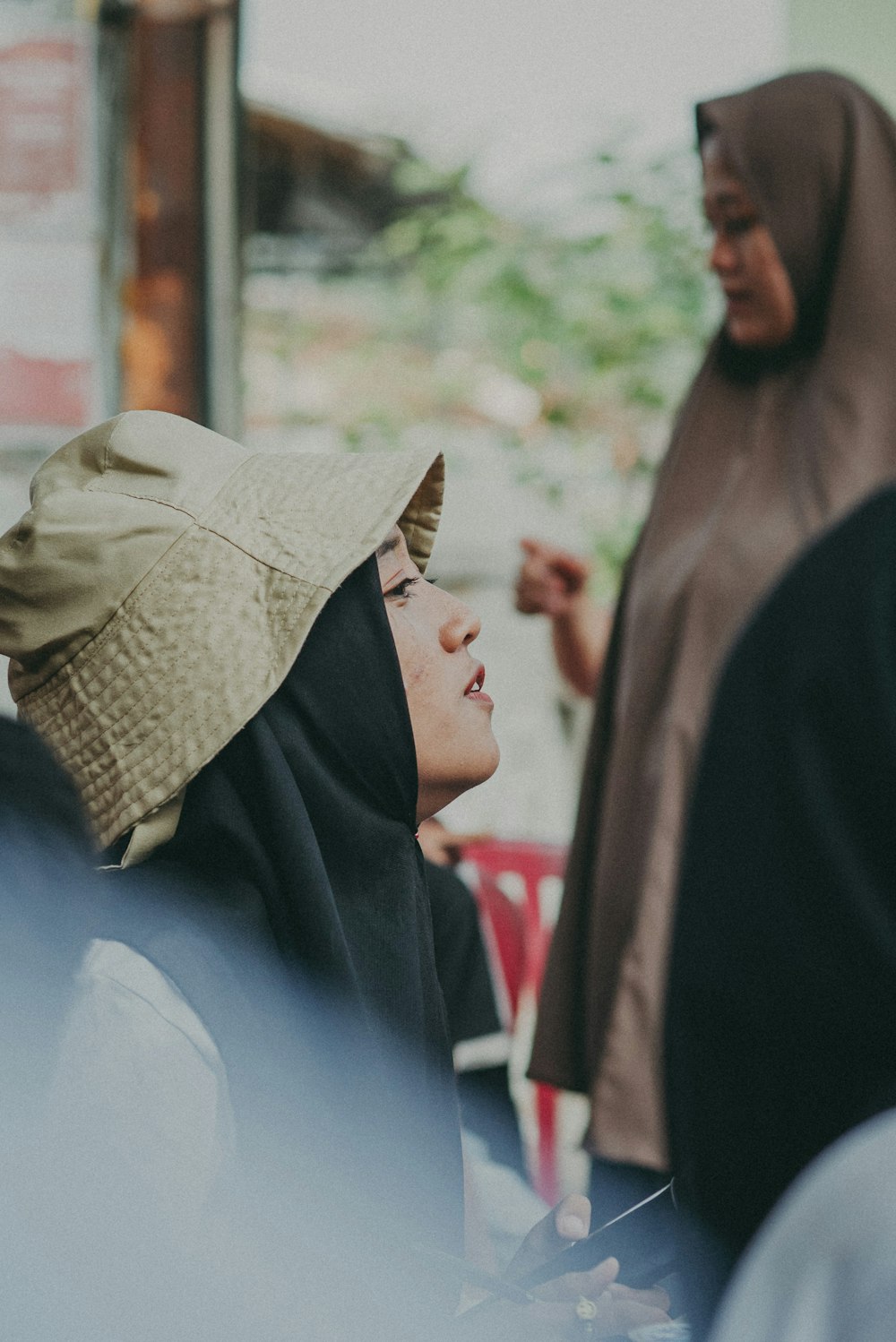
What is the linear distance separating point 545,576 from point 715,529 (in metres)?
0.58

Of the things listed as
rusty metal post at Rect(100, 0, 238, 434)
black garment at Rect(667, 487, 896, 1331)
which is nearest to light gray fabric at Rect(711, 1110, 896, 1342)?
black garment at Rect(667, 487, 896, 1331)

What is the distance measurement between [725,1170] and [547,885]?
2.52 metres

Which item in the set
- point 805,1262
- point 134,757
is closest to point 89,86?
point 134,757

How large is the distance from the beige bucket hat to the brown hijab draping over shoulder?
1027 millimetres

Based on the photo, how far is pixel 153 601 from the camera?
1342 millimetres

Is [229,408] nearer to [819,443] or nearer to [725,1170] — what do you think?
[819,443]

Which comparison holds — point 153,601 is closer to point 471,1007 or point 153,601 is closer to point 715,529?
point 471,1007

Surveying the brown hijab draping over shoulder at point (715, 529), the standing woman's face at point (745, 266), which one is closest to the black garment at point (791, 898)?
the brown hijab draping over shoulder at point (715, 529)

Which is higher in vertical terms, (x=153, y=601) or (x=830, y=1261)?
(x=153, y=601)

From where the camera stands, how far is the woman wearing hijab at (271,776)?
4.16 feet

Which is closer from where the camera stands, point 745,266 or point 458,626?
point 458,626

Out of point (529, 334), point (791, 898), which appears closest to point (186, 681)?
point (791, 898)

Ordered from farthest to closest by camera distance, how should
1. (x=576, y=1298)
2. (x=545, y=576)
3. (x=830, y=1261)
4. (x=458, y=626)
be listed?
(x=545, y=576)
(x=458, y=626)
(x=576, y=1298)
(x=830, y=1261)

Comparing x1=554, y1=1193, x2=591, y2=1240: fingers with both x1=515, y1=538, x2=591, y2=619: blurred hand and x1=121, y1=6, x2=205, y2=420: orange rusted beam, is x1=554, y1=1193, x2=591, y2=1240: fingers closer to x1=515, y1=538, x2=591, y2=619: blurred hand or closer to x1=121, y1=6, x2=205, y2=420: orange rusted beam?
x1=515, y1=538, x2=591, y2=619: blurred hand
